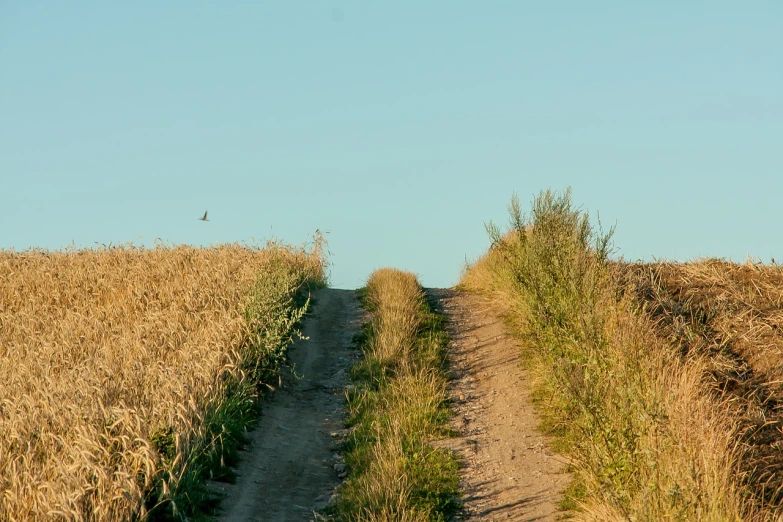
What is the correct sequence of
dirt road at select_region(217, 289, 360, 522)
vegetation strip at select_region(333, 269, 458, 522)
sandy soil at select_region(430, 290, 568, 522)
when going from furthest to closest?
dirt road at select_region(217, 289, 360, 522) < sandy soil at select_region(430, 290, 568, 522) < vegetation strip at select_region(333, 269, 458, 522)

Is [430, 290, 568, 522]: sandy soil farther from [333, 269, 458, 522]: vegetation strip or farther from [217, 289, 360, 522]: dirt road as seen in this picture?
[217, 289, 360, 522]: dirt road

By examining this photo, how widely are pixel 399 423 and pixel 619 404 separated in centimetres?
370

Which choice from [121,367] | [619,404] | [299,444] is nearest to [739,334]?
[619,404]

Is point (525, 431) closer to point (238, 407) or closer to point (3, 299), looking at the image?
point (238, 407)

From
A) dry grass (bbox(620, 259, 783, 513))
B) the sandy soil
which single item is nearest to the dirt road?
the sandy soil

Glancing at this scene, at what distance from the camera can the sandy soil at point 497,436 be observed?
9491mm

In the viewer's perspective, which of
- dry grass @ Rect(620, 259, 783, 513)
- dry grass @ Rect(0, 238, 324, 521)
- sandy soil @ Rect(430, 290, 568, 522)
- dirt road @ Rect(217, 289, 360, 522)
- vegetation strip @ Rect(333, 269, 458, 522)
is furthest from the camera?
dirt road @ Rect(217, 289, 360, 522)

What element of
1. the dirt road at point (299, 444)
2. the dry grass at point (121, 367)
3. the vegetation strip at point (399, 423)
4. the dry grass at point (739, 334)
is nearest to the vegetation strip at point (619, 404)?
the dry grass at point (739, 334)

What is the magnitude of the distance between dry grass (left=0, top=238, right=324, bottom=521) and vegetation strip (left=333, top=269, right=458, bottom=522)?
6.04 feet

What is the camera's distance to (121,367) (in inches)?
433

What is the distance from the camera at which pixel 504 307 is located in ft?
61.8

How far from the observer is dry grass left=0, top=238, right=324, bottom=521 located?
7.30m

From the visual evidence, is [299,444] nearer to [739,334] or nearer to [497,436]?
[497,436]

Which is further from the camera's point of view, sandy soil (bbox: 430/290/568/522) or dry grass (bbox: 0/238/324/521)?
sandy soil (bbox: 430/290/568/522)
